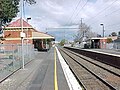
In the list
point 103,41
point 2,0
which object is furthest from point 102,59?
point 103,41

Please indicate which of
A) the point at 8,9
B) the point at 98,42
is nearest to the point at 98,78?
the point at 8,9

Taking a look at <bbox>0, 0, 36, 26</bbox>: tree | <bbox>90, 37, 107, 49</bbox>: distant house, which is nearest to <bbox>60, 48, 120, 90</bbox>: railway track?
<bbox>0, 0, 36, 26</bbox>: tree

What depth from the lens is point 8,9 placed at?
2433 centimetres

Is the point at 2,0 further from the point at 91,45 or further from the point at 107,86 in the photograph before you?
the point at 91,45

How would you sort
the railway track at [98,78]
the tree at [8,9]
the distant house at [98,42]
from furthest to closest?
1. the distant house at [98,42]
2. the tree at [8,9]
3. the railway track at [98,78]

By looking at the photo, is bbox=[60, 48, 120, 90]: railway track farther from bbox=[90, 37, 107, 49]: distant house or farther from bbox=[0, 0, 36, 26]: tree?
bbox=[90, 37, 107, 49]: distant house

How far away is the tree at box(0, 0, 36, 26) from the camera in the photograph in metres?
23.1

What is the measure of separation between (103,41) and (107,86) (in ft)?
279

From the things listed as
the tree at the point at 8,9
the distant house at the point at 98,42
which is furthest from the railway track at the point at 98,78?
the distant house at the point at 98,42

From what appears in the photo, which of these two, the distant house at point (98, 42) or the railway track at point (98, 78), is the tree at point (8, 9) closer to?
the railway track at point (98, 78)

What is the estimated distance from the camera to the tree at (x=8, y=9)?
909 inches

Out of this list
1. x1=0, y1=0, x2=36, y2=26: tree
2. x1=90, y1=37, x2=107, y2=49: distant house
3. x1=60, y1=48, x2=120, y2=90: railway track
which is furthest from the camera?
x1=90, y1=37, x2=107, y2=49: distant house

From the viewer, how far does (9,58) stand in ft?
78.8

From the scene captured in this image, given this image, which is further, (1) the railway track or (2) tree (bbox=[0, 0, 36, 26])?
(2) tree (bbox=[0, 0, 36, 26])
